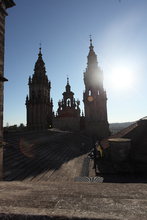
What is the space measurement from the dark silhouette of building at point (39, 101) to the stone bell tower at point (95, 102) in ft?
34.5

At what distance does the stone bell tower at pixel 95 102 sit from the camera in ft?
125

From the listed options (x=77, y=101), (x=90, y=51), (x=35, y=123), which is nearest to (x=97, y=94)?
(x=77, y=101)

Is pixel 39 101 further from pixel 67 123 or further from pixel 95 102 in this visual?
pixel 95 102

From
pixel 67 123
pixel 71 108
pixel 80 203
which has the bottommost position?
pixel 80 203

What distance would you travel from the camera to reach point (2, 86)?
4340 millimetres

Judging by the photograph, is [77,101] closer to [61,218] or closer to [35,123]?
[35,123]

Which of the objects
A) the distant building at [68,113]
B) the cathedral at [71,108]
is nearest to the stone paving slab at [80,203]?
the cathedral at [71,108]

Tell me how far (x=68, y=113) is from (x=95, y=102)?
8427 mm

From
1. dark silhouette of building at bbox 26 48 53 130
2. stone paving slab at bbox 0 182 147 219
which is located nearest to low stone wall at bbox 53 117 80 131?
dark silhouette of building at bbox 26 48 53 130

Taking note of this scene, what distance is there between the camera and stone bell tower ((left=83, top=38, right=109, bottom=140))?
38.1m

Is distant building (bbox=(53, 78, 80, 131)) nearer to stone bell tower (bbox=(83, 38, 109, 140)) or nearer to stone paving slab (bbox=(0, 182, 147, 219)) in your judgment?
stone bell tower (bbox=(83, 38, 109, 140))

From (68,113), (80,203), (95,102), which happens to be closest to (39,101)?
(68,113)

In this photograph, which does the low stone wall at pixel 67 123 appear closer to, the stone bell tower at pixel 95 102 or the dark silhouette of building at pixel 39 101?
the dark silhouette of building at pixel 39 101

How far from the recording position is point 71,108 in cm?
4494
